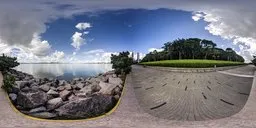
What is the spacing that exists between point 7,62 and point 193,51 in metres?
6.66

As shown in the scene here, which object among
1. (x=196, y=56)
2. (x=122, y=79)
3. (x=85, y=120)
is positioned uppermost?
(x=196, y=56)

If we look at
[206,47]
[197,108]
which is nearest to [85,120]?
[197,108]

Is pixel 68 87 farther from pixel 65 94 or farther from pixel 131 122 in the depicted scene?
pixel 131 122

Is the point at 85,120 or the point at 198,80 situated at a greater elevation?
the point at 198,80

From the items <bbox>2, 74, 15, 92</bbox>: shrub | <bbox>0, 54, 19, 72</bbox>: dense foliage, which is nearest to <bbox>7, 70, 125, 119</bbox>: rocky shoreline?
<bbox>2, 74, 15, 92</bbox>: shrub

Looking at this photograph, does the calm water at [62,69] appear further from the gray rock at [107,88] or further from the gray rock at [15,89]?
the gray rock at [15,89]

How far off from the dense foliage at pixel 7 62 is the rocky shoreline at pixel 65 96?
0.27 meters

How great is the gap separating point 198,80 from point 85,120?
11.0 ft

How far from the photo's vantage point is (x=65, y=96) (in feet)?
28.7

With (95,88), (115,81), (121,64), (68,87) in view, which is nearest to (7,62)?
(68,87)

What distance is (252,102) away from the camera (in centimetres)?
770

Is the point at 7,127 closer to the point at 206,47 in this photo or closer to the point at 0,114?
the point at 0,114

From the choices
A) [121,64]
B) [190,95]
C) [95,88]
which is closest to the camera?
[190,95]

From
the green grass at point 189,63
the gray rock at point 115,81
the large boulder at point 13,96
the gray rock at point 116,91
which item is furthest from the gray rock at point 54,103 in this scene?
the green grass at point 189,63
